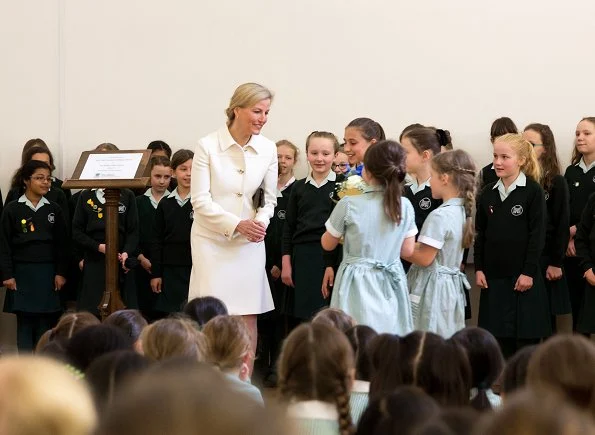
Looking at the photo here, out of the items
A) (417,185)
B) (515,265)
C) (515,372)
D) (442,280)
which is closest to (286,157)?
(417,185)

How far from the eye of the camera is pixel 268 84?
7.63 meters

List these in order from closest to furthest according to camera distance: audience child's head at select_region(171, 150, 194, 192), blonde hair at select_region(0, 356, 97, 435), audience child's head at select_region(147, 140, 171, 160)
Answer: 1. blonde hair at select_region(0, 356, 97, 435)
2. audience child's head at select_region(171, 150, 194, 192)
3. audience child's head at select_region(147, 140, 171, 160)

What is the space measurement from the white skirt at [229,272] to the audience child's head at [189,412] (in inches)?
147

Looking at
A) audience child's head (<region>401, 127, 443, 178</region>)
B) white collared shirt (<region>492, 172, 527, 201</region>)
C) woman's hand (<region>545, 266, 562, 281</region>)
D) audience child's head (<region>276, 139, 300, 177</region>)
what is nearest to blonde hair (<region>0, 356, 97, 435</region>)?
audience child's head (<region>401, 127, 443, 178</region>)

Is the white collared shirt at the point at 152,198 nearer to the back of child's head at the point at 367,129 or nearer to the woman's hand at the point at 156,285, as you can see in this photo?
the woman's hand at the point at 156,285

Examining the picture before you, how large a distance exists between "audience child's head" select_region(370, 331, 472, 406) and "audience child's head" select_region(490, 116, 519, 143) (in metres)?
4.37

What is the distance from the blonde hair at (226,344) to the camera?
10.5ft

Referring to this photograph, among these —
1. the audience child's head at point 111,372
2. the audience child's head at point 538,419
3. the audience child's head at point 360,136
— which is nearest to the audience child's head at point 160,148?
the audience child's head at point 360,136

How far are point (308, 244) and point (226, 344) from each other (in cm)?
313

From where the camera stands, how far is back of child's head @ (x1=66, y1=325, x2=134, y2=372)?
109 inches

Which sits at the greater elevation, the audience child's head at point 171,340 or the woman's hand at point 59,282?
the audience child's head at point 171,340

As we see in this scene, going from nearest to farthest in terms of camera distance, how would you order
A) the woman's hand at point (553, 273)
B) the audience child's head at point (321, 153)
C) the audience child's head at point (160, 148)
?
the woman's hand at point (553, 273)
the audience child's head at point (321, 153)
the audience child's head at point (160, 148)

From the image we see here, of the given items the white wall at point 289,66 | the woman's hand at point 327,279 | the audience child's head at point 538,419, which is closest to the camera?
the audience child's head at point 538,419

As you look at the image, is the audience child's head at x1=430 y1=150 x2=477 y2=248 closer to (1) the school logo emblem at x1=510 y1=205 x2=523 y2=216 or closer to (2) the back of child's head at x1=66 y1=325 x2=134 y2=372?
(1) the school logo emblem at x1=510 y1=205 x2=523 y2=216
